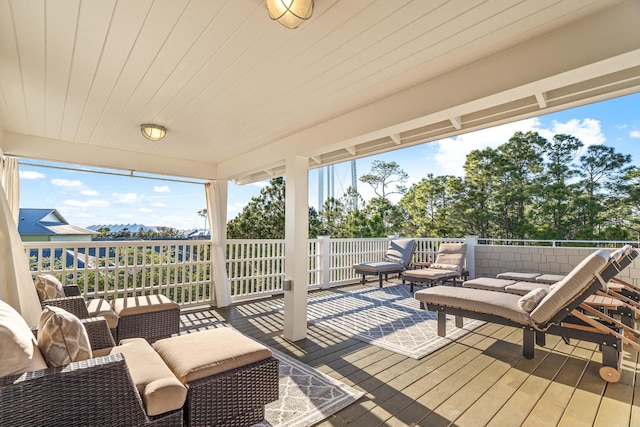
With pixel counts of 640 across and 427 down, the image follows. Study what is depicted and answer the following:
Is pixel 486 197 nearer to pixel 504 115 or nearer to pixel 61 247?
pixel 504 115

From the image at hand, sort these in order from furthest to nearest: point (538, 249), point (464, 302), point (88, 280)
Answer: point (538, 249)
point (88, 280)
point (464, 302)

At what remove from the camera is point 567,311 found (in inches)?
100

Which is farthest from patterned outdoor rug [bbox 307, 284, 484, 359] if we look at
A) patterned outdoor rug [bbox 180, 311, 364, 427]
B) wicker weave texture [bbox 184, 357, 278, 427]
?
wicker weave texture [bbox 184, 357, 278, 427]

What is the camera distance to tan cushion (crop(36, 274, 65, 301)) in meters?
2.79

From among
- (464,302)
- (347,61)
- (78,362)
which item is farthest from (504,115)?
(78,362)

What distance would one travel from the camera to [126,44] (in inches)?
74.2

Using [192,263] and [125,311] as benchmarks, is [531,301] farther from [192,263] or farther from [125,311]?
[192,263]

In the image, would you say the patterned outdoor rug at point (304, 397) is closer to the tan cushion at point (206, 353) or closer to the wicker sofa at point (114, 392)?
the wicker sofa at point (114, 392)

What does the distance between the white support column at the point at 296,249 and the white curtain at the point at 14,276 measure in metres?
2.28

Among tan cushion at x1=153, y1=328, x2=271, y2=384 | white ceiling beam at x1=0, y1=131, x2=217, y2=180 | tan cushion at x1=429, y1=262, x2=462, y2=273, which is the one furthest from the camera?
tan cushion at x1=429, y1=262, x2=462, y2=273

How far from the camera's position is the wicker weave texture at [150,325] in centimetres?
299

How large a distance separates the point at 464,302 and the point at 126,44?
3.59 m

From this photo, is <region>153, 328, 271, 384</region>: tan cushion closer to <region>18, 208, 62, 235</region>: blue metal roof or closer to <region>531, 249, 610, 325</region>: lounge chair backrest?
<region>531, 249, 610, 325</region>: lounge chair backrest

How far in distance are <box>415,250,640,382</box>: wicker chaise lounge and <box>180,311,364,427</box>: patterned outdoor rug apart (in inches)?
61.7
